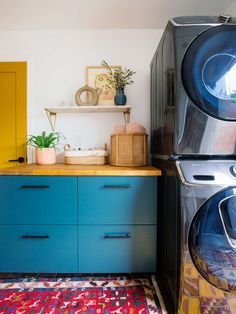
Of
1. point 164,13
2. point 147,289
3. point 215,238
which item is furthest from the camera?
point 164,13

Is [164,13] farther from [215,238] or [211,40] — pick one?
[215,238]

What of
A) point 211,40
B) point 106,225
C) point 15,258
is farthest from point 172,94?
point 15,258

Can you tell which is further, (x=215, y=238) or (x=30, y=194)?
(x=30, y=194)

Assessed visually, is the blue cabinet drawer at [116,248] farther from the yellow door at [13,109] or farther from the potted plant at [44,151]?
the yellow door at [13,109]

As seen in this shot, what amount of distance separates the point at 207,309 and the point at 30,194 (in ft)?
4.11

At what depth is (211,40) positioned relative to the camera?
1.10m

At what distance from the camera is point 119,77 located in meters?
1.96

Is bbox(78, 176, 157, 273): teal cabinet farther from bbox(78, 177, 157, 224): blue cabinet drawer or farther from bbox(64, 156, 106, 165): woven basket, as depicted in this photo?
bbox(64, 156, 106, 165): woven basket

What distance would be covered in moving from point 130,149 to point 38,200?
78cm

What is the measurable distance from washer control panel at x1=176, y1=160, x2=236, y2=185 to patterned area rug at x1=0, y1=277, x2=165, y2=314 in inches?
33.2

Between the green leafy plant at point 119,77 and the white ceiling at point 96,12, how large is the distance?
0.39 metres

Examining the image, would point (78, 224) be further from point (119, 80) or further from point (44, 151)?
point (119, 80)

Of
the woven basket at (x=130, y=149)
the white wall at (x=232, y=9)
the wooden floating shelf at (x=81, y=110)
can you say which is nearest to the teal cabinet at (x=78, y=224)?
the woven basket at (x=130, y=149)

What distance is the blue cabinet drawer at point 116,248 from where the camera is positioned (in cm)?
149
